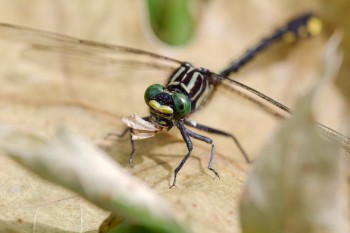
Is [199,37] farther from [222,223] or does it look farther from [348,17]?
[222,223]

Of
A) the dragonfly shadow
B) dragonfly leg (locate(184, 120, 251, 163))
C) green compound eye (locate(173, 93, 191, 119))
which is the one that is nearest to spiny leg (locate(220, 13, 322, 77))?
dragonfly leg (locate(184, 120, 251, 163))

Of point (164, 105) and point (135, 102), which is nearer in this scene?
point (164, 105)

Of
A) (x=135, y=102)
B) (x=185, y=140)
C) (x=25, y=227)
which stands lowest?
(x=25, y=227)

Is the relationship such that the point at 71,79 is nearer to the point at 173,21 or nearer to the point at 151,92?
the point at 151,92

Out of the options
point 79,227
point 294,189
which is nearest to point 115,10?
point 79,227

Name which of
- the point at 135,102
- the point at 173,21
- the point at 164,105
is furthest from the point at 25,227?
the point at 173,21

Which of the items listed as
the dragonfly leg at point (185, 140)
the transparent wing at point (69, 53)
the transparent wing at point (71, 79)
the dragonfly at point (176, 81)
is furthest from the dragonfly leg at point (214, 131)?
the transparent wing at point (69, 53)

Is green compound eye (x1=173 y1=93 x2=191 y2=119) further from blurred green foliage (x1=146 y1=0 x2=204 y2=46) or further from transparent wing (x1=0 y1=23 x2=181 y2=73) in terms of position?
blurred green foliage (x1=146 y1=0 x2=204 y2=46)
